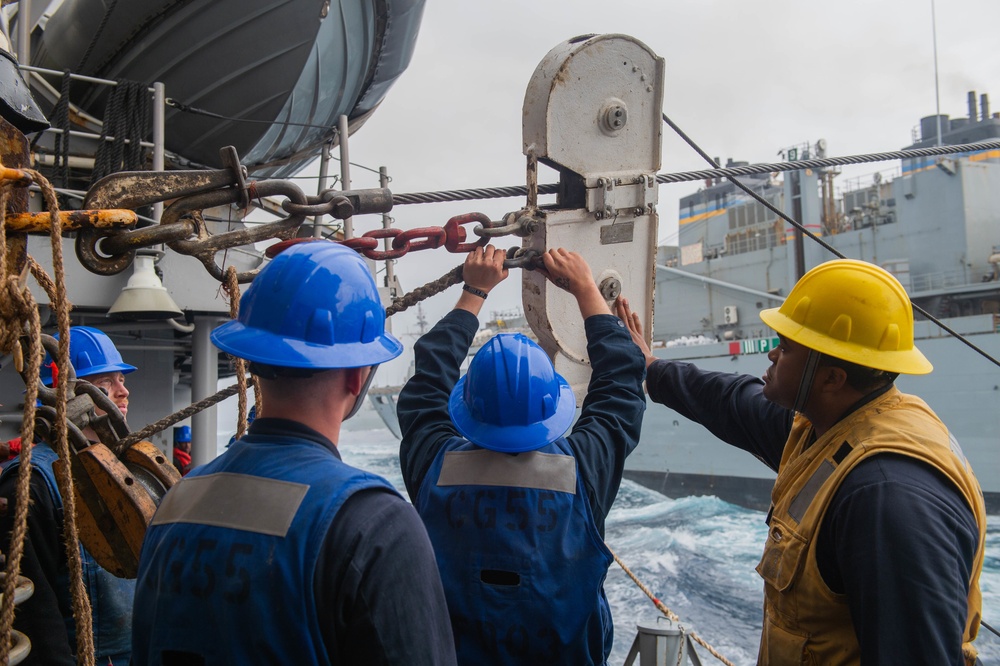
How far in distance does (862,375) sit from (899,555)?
1.72 ft

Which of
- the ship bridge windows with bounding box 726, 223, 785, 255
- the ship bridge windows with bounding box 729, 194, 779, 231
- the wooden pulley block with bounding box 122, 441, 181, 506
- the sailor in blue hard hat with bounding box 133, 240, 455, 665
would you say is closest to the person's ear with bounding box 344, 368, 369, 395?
the sailor in blue hard hat with bounding box 133, 240, 455, 665

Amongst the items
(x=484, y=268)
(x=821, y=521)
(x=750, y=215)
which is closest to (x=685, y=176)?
(x=484, y=268)

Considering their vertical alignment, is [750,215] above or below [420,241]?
above

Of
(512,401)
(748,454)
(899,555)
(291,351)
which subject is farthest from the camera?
(748,454)

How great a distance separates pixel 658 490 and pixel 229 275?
797 inches

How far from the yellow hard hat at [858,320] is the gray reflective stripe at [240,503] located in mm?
1260

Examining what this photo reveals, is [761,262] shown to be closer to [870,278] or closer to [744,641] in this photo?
[744,641]

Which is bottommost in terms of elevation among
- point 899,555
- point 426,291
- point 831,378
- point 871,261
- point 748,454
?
point 748,454

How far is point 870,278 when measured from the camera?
1789mm

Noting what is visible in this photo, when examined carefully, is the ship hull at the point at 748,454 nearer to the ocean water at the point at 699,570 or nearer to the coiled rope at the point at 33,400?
the ocean water at the point at 699,570

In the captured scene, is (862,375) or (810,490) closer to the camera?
(810,490)

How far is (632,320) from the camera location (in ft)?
8.21

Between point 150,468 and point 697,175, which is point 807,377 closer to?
point 697,175

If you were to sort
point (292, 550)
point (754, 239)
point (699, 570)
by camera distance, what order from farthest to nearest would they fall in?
point (754, 239)
point (699, 570)
point (292, 550)
